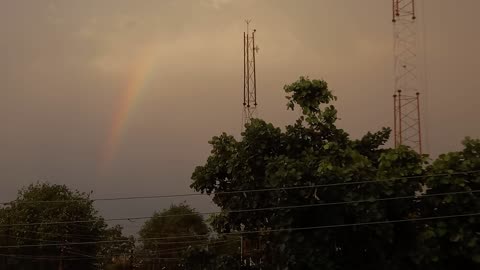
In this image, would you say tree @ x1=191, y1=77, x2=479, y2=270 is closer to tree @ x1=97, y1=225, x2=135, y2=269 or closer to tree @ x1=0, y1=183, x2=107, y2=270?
tree @ x1=0, y1=183, x2=107, y2=270

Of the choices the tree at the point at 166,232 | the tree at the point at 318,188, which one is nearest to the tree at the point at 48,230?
the tree at the point at 166,232

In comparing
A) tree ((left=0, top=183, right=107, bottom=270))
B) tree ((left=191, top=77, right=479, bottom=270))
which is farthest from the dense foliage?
tree ((left=191, top=77, right=479, bottom=270))

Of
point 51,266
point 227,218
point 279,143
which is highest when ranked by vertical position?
point 279,143

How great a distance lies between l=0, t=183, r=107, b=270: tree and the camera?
2030 inches

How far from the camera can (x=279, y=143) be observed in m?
25.5

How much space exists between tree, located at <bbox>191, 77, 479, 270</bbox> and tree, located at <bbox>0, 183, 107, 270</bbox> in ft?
93.1

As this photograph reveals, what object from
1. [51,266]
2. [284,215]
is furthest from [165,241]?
[284,215]

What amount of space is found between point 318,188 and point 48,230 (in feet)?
114

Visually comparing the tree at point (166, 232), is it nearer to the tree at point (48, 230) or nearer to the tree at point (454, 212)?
the tree at point (48, 230)

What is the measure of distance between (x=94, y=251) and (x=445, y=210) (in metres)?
42.3

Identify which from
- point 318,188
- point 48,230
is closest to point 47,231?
point 48,230

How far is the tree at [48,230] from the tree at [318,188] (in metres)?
28.4

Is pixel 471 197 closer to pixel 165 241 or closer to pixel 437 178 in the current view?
pixel 437 178

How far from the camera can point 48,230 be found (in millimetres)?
51594
